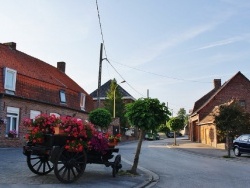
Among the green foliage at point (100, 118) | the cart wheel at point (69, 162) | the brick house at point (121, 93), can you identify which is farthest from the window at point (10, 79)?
the brick house at point (121, 93)

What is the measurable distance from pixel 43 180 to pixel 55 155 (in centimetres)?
106

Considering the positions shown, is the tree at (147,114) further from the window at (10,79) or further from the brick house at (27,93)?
the window at (10,79)

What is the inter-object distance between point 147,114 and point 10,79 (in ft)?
56.5

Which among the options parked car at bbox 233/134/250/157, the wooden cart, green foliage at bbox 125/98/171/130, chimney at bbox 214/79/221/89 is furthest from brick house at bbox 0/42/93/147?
chimney at bbox 214/79/221/89

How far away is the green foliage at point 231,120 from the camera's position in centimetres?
2323

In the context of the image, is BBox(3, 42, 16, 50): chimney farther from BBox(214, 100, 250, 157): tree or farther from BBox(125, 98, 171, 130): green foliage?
BBox(125, 98, 171, 130): green foliage

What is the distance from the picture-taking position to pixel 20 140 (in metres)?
27.4

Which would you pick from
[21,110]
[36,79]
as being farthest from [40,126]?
[36,79]

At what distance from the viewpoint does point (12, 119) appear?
88.2 ft

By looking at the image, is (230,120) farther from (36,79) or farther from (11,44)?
(11,44)

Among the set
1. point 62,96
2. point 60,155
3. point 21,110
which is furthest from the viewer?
point 62,96

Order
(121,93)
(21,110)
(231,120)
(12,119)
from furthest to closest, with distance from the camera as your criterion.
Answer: (121,93), (21,110), (12,119), (231,120)

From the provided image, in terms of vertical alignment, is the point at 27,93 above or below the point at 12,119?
above

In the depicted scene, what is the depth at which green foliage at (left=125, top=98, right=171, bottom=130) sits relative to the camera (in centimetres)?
1285
